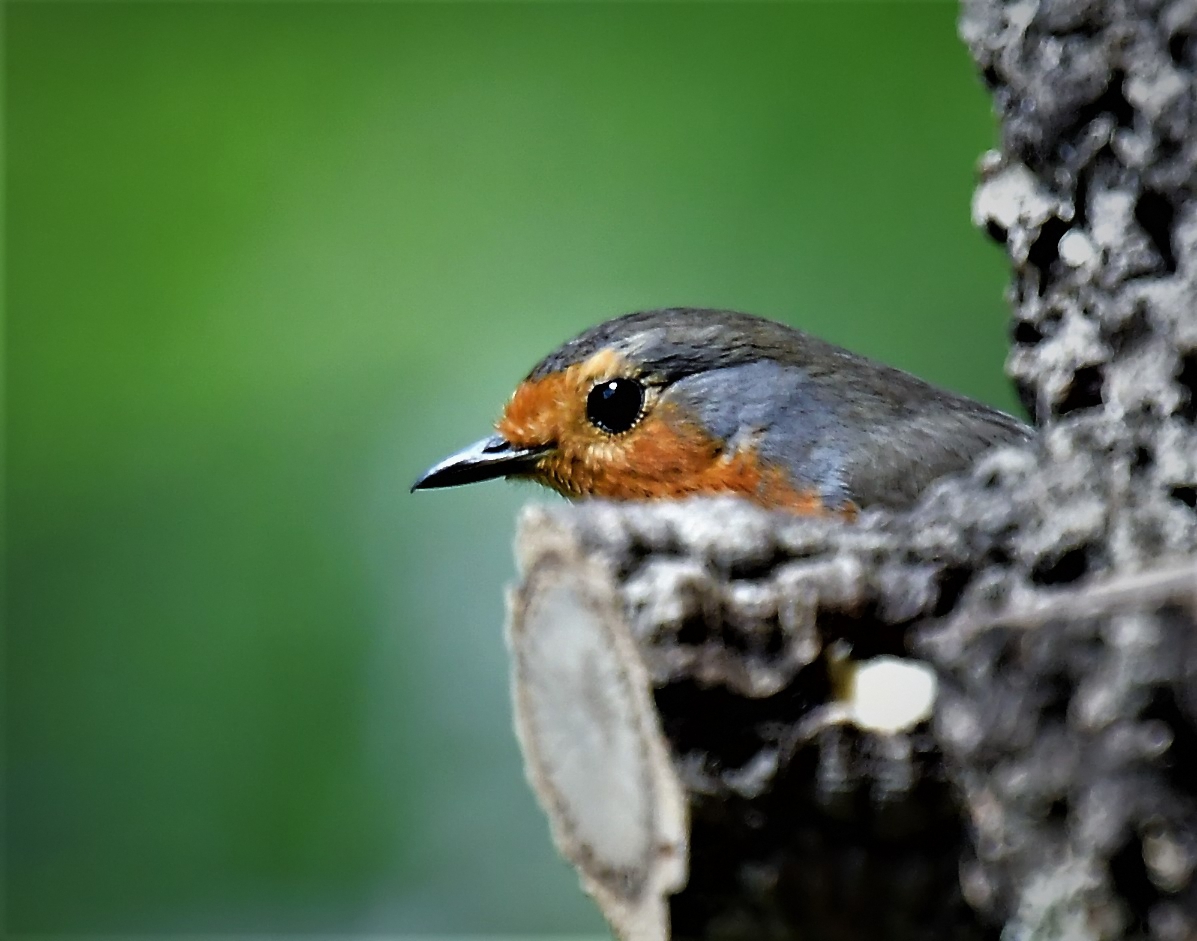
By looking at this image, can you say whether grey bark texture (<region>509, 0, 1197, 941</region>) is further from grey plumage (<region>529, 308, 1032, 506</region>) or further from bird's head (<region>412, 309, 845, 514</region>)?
bird's head (<region>412, 309, 845, 514</region>)

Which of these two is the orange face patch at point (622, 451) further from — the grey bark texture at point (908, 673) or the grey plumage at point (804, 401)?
the grey bark texture at point (908, 673)

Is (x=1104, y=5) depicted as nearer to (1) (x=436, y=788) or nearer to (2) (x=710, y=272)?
(2) (x=710, y=272)

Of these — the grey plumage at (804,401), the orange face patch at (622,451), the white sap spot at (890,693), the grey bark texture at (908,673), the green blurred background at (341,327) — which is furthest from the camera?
the green blurred background at (341,327)

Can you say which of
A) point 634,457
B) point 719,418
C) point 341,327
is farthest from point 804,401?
point 341,327

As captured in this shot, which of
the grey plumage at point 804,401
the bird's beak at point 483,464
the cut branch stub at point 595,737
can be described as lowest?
the cut branch stub at point 595,737

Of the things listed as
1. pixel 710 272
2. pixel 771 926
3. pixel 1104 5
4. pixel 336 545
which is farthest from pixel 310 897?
pixel 1104 5

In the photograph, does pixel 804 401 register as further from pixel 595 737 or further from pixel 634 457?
pixel 595 737

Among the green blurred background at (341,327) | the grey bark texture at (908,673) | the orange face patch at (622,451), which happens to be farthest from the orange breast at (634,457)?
the green blurred background at (341,327)
